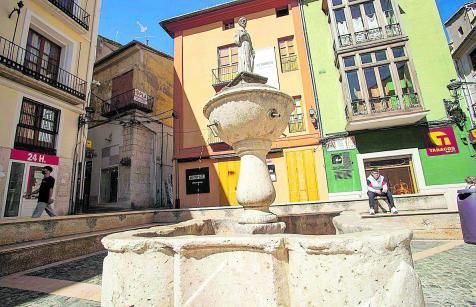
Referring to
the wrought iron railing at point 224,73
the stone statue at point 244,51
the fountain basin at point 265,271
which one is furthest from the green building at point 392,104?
the fountain basin at point 265,271

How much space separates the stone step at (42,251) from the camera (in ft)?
11.9

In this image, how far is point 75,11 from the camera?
12.0 meters

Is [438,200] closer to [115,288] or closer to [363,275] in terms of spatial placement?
[363,275]

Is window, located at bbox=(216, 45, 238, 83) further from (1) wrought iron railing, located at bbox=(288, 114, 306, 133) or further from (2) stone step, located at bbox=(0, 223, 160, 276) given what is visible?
(2) stone step, located at bbox=(0, 223, 160, 276)

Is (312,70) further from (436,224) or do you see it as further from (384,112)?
(436,224)

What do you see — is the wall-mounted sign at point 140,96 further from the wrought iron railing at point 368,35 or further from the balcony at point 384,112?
the wrought iron railing at point 368,35

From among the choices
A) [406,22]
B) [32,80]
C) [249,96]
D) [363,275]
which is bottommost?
[363,275]

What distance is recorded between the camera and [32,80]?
30.5 feet

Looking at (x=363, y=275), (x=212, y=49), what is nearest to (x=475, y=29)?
(x=212, y=49)

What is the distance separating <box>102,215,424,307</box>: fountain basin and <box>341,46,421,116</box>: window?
10.5 meters

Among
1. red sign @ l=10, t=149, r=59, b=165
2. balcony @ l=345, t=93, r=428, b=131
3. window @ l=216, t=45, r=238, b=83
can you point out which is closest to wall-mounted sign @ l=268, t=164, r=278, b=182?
balcony @ l=345, t=93, r=428, b=131

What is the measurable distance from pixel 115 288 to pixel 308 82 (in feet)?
41.8

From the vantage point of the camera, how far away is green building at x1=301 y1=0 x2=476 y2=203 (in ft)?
34.1

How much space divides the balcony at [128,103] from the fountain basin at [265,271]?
47.4ft
